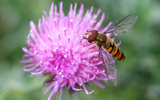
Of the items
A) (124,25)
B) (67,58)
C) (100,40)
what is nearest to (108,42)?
(100,40)

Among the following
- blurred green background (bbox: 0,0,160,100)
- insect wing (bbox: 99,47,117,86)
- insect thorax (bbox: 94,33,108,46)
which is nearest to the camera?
insect wing (bbox: 99,47,117,86)

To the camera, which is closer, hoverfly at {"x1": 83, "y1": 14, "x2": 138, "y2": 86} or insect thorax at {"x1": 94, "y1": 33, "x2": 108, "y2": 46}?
hoverfly at {"x1": 83, "y1": 14, "x2": 138, "y2": 86}

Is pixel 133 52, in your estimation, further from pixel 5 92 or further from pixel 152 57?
pixel 5 92

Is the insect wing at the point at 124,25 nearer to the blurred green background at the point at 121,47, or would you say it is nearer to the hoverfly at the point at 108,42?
the hoverfly at the point at 108,42

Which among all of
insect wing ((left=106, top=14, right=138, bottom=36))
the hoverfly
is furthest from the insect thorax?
insect wing ((left=106, top=14, right=138, bottom=36))

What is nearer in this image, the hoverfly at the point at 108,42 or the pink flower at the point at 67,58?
the hoverfly at the point at 108,42

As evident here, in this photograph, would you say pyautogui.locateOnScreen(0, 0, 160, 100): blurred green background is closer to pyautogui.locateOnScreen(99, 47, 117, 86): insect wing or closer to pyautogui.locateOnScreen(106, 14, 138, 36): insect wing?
pyautogui.locateOnScreen(99, 47, 117, 86): insect wing

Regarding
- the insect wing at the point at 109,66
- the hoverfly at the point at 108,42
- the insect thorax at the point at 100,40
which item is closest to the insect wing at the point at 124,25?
the hoverfly at the point at 108,42

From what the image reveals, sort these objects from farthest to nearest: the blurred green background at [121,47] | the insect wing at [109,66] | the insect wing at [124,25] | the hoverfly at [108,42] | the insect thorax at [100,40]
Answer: the blurred green background at [121,47] → the insect wing at [124,25] → the insect thorax at [100,40] → the hoverfly at [108,42] → the insect wing at [109,66]
